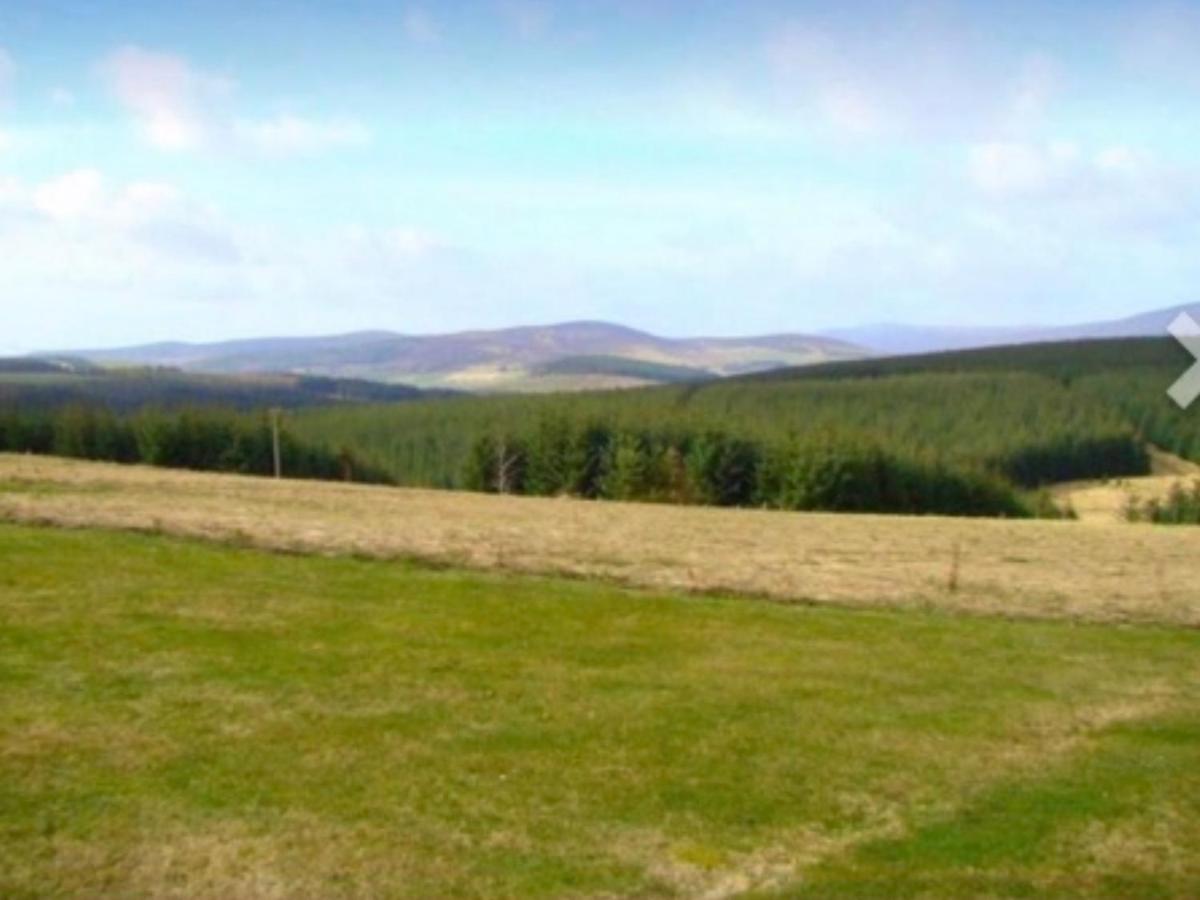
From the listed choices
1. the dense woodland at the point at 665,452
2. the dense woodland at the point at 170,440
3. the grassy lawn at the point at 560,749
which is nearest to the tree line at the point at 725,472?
the dense woodland at the point at 665,452

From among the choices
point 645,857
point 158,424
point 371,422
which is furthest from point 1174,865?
point 371,422

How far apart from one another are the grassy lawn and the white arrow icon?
4.47 metres

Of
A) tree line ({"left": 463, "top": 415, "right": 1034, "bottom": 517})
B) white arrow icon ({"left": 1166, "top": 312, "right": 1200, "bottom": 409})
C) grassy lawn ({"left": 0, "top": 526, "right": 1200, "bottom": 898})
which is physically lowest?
tree line ({"left": 463, "top": 415, "right": 1034, "bottom": 517})

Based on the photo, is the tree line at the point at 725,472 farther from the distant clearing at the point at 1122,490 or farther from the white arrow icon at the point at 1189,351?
the white arrow icon at the point at 1189,351

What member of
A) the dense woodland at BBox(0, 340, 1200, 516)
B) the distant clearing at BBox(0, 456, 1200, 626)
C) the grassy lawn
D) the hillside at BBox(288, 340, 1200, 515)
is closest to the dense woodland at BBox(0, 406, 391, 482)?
the dense woodland at BBox(0, 340, 1200, 516)

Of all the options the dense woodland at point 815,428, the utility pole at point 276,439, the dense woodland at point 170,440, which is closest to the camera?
the utility pole at point 276,439

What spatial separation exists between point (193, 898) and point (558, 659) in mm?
8695

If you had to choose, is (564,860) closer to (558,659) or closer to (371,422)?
(558,659)

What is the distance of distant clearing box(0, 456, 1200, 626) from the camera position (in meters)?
25.9

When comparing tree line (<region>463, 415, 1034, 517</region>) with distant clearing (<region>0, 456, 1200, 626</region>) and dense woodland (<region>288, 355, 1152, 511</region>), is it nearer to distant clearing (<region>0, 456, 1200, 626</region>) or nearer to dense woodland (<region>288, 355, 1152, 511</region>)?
dense woodland (<region>288, 355, 1152, 511</region>)

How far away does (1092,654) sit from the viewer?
2042 cm

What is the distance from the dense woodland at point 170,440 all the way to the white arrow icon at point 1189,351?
91005 mm

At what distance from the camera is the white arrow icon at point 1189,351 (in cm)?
1860

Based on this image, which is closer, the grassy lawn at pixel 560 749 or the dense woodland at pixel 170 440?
the grassy lawn at pixel 560 749
